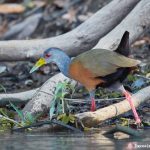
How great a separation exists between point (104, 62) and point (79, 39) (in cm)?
210

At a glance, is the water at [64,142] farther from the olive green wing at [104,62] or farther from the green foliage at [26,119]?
the olive green wing at [104,62]

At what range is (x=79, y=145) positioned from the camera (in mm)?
7504

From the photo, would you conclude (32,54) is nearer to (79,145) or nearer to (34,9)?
(79,145)

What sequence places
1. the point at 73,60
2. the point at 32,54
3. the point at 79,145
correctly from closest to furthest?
1. the point at 79,145
2. the point at 73,60
3. the point at 32,54

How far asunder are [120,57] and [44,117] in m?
1.36

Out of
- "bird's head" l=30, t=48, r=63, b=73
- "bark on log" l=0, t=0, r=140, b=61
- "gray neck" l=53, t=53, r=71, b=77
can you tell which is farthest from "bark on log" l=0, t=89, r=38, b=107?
"bark on log" l=0, t=0, r=140, b=61

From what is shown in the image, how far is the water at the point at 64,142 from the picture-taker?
7.39 metres

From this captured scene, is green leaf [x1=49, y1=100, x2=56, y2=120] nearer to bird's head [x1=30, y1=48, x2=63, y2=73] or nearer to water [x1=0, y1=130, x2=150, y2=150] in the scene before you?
water [x1=0, y1=130, x2=150, y2=150]

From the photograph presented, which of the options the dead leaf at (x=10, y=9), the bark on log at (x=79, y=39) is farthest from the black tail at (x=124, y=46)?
the dead leaf at (x=10, y=9)

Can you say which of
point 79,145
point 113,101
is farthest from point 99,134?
point 113,101

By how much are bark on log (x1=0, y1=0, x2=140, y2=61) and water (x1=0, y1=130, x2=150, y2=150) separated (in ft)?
8.37

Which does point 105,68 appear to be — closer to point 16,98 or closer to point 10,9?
point 16,98

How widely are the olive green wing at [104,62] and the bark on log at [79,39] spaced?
187 centimetres

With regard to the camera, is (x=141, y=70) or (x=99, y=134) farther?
(x=141, y=70)
